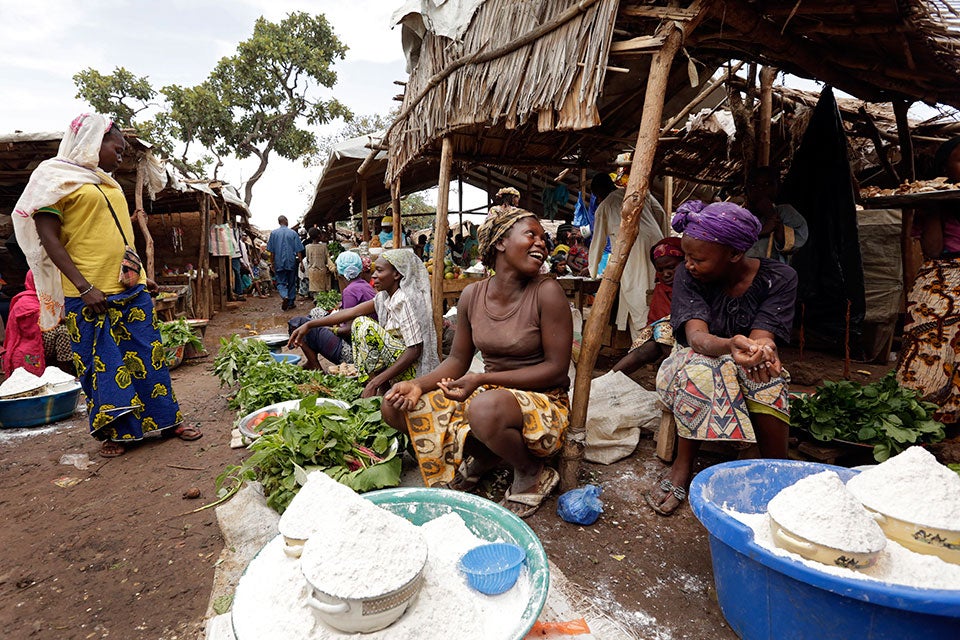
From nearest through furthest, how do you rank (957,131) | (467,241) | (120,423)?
(120,423)
(957,131)
(467,241)

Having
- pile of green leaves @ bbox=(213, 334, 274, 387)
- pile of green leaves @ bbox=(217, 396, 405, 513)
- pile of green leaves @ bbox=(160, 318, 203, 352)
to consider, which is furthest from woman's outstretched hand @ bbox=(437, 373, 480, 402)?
pile of green leaves @ bbox=(160, 318, 203, 352)

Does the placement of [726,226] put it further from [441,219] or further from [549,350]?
[441,219]

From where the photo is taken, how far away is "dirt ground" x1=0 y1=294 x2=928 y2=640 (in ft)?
5.62

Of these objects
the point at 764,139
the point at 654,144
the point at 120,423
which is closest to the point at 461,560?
the point at 654,144

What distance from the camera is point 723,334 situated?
229 cm

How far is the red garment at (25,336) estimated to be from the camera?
418cm

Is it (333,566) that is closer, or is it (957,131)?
(333,566)

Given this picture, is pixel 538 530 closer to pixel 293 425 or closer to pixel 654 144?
pixel 293 425

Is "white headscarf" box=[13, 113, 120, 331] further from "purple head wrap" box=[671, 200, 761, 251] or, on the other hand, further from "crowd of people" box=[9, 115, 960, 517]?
"purple head wrap" box=[671, 200, 761, 251]

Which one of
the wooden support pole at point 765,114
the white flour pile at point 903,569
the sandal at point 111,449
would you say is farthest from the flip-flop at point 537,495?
the wooden support pole at point 765,114

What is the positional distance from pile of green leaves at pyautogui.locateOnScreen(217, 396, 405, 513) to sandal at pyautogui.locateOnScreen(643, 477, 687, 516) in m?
1.23

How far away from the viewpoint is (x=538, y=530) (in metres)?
2.14

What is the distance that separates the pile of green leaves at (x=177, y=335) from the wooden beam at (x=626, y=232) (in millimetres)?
4906

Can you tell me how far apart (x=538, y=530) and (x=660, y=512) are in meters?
0.59
